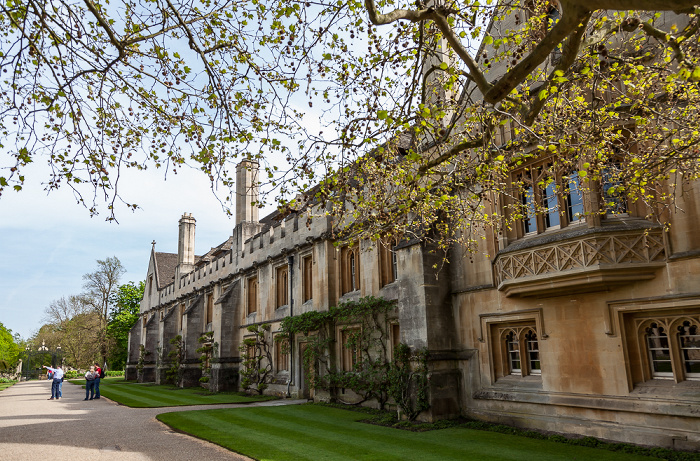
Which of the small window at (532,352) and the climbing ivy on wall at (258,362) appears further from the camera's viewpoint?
the climbing ivy on wall at (258,362)

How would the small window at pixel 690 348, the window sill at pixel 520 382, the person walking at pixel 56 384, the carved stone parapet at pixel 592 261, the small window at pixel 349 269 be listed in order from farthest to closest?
1. the person walking at pixel 56 384
2. the small window at pixel 349 269
3. the window sill at pixel 520 382
4. the carved stone parapet at pixel 592 261
5. the small window at pixel 690 348

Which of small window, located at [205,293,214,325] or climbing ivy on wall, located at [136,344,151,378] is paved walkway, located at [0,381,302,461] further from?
climbing ivy on wall, located at [136,344,151,378]

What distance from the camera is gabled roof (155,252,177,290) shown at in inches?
1775

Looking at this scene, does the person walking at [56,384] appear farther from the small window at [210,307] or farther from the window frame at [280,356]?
the window frame at [280,356]

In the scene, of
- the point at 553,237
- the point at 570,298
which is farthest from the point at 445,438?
the point at 553,237

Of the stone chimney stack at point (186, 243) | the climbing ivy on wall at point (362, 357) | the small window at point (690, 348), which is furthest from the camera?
the stone chimney stack at point (186, 243)

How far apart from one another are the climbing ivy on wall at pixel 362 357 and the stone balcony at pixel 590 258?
347 cm

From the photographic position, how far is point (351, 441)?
33.1 ft

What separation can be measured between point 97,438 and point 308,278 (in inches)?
396

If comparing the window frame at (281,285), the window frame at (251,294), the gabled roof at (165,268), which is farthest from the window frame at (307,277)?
the gabled roof at (165,268)

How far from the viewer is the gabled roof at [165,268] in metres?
45.1

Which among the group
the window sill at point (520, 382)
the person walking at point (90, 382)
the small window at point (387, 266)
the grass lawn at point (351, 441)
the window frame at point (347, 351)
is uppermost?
the small window at point (387, 266)

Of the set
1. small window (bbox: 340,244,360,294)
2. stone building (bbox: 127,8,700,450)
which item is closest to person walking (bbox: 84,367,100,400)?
small window (bbox: 340,244,360,294)

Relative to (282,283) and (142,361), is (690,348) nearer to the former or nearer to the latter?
(282,283)
